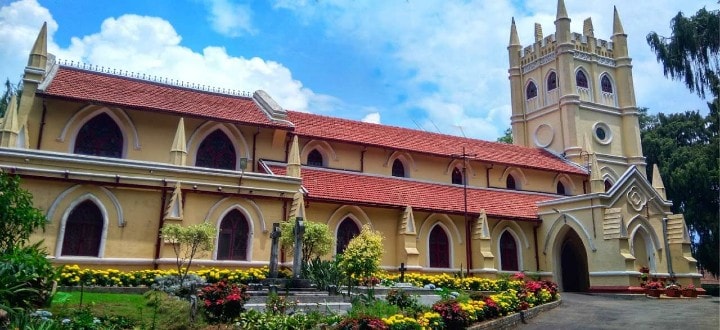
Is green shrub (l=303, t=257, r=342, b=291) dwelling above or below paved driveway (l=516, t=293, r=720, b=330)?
above

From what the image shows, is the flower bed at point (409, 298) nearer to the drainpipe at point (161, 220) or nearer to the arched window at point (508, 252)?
the drainpipe at point (161, 220)

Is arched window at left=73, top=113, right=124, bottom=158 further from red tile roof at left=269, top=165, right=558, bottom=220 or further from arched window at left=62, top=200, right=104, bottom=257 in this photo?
red tile roof at left=269, top=165, right=558, bottom=220

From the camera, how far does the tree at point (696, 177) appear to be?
3406 cm

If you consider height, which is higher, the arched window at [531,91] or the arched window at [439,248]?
the arched window at [531,91]

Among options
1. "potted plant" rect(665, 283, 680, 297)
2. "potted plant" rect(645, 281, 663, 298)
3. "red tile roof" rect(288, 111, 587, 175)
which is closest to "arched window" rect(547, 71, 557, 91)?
"red tile roof" rect(288, 111, 587, 175)

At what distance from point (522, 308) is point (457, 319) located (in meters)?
3.71

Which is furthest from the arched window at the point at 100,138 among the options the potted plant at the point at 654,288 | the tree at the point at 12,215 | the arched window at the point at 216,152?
the potted plant at the point at 654,288

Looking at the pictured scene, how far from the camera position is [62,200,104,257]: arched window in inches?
667

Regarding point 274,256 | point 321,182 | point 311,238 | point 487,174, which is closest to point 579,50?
point 487,174

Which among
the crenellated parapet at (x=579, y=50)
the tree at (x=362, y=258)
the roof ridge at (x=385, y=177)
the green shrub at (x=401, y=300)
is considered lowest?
the green shrub at (x=401, y=300)

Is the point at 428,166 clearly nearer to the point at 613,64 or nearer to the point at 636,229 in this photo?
the point at 636,229

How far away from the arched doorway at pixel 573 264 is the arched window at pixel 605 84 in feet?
40.6

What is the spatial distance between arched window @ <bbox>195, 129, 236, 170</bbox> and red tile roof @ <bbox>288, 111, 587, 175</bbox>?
3176 millimetres

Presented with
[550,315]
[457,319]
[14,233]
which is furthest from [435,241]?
[14,233]
